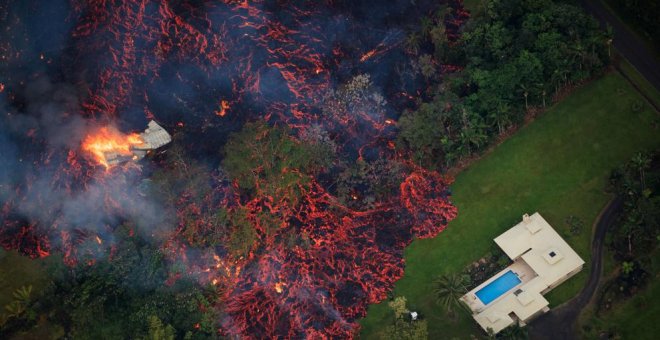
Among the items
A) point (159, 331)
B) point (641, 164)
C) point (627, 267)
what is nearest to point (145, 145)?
point (159, 331)

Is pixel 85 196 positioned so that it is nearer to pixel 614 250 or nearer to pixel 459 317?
pixel 459 317

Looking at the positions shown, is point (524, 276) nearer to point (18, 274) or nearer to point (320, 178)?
point (320, 178)

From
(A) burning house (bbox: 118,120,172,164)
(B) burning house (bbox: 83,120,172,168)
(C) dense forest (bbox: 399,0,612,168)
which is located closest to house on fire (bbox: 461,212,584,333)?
(C) dense forest (bbox: 399,0,612,168)

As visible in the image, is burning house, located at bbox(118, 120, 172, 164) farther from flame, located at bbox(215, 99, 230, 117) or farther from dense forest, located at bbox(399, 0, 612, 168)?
dense forest, located at bbox(399, 0, 612, 168)

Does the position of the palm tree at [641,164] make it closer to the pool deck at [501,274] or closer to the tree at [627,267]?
the tree at [627,267]

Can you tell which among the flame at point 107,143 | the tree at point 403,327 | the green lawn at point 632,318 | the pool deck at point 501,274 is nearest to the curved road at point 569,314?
the green lawn at point 632,318

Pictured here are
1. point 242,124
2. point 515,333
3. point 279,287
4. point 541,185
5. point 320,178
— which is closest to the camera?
point 515,333

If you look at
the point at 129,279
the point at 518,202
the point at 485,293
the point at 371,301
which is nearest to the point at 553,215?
the point at 518,202

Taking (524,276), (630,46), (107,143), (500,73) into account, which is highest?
(630,46)
